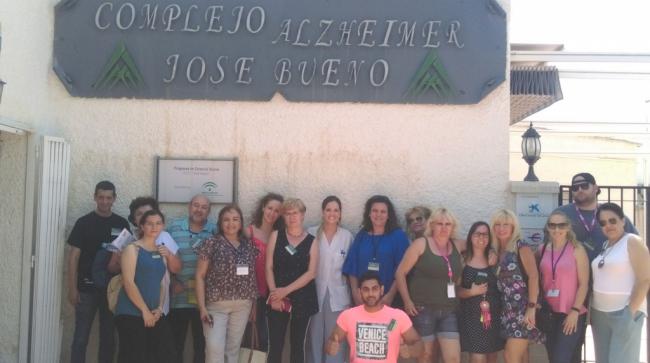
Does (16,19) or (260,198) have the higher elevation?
(16,19)

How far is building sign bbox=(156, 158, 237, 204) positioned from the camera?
666cm

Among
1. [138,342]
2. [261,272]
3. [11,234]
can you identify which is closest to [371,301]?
[261,272]

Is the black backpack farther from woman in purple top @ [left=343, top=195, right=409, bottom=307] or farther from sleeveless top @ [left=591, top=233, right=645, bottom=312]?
sleeveless top @ [left=591, top=233, right=645, bottom=312]

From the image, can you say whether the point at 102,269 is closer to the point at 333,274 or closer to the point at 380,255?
the point at 333,274

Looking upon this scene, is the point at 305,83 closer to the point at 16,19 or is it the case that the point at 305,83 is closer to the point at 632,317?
the point at 16,19

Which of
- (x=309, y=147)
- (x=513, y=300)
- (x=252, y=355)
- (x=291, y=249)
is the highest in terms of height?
(x=309, y=147)

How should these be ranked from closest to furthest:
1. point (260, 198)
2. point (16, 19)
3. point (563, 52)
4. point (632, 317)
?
point (632, 317) → point (16, 19) → point (260, 198) → point (563, 52)

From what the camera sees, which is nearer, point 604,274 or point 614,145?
point 604,274

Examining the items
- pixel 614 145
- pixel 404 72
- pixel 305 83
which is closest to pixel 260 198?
pixel 305 83

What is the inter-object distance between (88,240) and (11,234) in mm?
804

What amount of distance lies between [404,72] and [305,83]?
949 millimetres

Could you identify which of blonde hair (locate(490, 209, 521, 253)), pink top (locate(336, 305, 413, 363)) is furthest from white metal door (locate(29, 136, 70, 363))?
blonde hair (locate(490, 209, 521, 253))

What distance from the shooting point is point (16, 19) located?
603 centimetres

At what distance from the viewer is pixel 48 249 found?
245 inches
